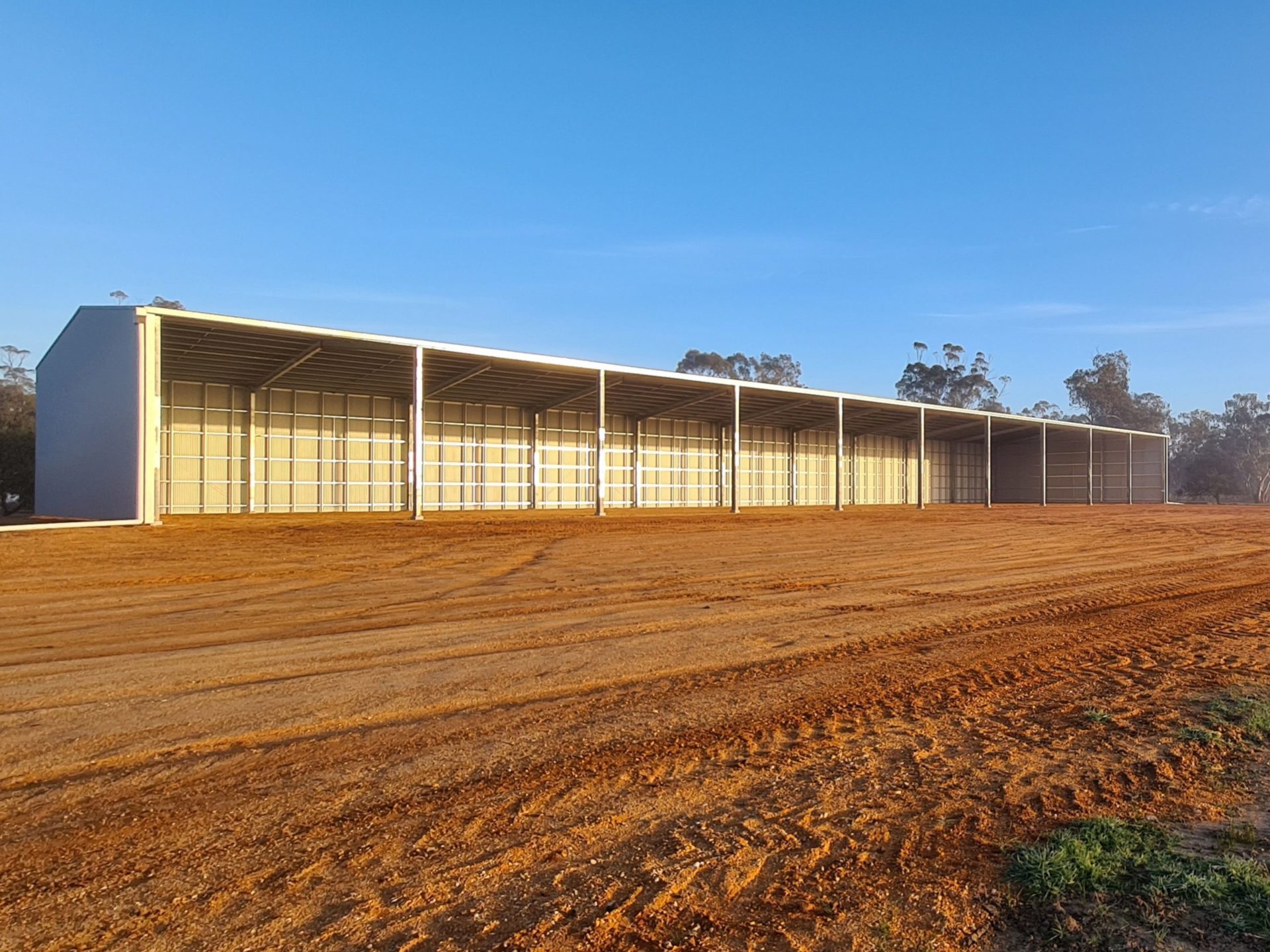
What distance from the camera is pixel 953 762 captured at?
5074mm

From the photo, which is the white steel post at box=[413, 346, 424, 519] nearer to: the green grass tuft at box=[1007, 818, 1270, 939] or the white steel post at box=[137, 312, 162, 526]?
the white steel post at box=[137, 312, 162, 526]

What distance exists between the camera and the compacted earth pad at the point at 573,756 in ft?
10.8

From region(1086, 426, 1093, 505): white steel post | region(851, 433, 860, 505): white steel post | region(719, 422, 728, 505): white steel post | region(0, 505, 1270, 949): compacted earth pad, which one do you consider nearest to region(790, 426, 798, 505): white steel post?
region(851, 433, 860, 505): white steel post

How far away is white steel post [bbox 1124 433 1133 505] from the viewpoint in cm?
6309

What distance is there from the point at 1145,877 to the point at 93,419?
91.0ft

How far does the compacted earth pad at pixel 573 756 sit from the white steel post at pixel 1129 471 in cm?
5815

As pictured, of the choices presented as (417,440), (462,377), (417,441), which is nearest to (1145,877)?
(417,441)

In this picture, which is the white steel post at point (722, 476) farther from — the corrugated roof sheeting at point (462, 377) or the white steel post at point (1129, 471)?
the white steel post at point (1129, 471)

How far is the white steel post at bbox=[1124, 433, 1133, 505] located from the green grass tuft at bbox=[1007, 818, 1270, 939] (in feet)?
224

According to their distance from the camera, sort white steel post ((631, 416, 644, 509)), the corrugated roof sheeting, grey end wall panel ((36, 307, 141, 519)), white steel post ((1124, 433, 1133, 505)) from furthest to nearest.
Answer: white steel post ((1124, 433, 1133, 505)) < white steel post ((631, 416, 644, 509)) < the corrugated roof sheeting < grey end wall panel ((36, 307, 141, 519))

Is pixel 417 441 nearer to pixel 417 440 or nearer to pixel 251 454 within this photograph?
pixel 417 440

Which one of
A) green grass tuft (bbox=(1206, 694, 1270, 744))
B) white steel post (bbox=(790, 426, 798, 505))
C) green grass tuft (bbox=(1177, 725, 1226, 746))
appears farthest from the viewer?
white steel post (bbox=(790, 426, 798, 505))

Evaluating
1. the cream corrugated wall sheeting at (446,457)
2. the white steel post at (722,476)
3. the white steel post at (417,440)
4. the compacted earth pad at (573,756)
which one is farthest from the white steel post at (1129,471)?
the compacted earth pad at (573,756)

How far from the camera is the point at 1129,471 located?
6300 centimetres
